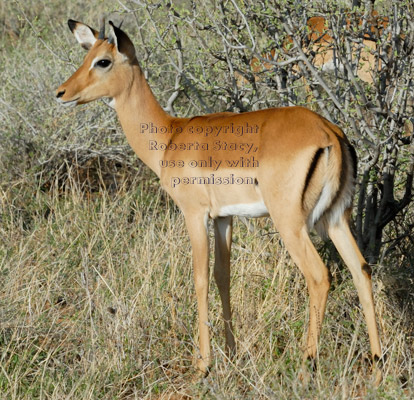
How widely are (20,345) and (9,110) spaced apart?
312 cm

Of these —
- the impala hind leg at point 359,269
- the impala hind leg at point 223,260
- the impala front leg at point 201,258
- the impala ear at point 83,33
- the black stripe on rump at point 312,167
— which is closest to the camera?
the black stripe on rump at point 312,167

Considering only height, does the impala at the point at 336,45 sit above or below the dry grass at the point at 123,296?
above

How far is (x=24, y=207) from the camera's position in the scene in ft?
19.2

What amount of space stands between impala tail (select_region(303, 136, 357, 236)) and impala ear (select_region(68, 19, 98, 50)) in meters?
1.83

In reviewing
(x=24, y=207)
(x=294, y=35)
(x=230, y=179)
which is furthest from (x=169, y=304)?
(x=24, y=207)

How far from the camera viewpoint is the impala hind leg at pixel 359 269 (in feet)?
11.8

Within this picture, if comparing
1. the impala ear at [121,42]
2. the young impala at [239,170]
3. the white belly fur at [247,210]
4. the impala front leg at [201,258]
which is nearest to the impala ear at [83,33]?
the young impala at [239,170]

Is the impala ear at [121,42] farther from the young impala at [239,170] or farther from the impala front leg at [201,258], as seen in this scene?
the impala front leg at [201,258]

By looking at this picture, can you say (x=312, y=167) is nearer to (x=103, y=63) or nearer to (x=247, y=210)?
(x=247, y=210)

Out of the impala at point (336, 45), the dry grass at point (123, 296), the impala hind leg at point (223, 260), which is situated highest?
the impala at point (336, 45)

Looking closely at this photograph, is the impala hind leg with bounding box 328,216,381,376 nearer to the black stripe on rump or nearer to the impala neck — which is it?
the black stripe on rump

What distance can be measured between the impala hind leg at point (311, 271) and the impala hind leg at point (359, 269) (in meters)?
0.25

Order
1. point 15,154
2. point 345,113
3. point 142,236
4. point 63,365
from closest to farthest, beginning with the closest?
point 63,365 < point 345,113 < point 142,236 < point 15,154

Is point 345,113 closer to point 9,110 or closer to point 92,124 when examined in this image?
point 92,124
